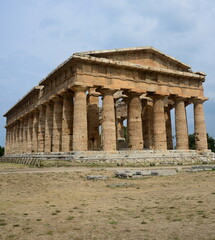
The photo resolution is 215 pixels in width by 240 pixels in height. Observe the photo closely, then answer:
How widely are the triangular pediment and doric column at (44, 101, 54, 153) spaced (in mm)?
9769

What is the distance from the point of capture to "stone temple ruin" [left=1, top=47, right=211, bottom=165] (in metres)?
24.5

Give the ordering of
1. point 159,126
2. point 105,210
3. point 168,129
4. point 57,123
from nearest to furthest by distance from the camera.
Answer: point 105,210 < point 159,126 < point 57,123 < point 168,129

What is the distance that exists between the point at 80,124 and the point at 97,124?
672 centimetres

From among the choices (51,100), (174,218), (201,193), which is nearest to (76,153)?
(51,100)

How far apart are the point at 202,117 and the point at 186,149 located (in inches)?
200

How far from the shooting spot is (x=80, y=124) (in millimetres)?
23984

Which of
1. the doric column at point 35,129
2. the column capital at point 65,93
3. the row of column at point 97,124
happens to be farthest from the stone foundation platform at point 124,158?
the doric column at point 35,129

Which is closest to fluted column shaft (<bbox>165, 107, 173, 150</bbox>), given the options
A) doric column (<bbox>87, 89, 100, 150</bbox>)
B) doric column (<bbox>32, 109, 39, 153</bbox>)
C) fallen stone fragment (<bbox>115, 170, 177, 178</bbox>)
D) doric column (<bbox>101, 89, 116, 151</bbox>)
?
doric column (<bbox>87, 89, 100, 150</bbox>)

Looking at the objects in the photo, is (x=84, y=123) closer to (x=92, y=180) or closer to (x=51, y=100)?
(x=51, y=100)

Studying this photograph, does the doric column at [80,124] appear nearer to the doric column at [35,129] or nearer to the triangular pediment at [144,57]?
the triangular pediment at [144,57]

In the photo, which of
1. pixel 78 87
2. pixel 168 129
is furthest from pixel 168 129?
pixel 78 87

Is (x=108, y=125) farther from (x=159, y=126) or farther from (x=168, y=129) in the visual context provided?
(x=168, y=129)

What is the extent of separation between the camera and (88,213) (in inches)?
277

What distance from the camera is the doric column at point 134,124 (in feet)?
88.0
